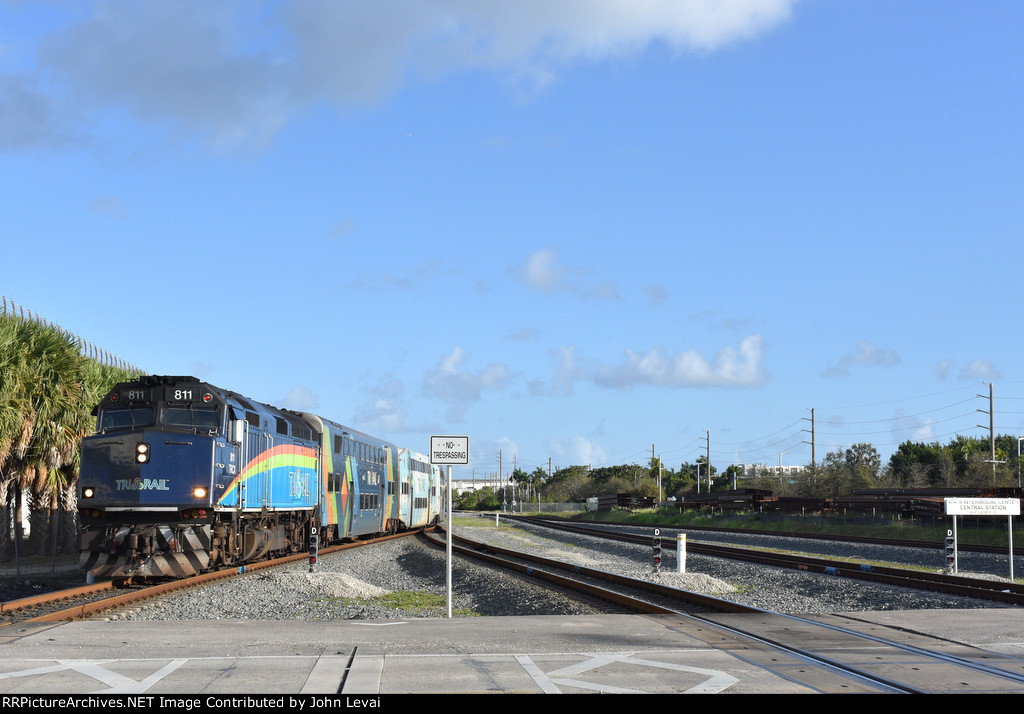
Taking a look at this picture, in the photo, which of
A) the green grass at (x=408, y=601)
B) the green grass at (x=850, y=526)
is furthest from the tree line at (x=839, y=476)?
the green grass at (x=408, y=601)

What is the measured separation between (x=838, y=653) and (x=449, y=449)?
280 inches

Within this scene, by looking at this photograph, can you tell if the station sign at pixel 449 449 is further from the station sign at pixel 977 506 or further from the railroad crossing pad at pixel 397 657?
the station sign at pixel 977 506

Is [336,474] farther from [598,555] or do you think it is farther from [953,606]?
[953,606]

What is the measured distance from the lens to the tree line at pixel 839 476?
2805 inches

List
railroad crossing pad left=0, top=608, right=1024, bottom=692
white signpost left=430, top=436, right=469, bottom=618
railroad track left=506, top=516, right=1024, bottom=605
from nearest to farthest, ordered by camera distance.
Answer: railroad crossing pad left=0, top=608, right=1024, bottom=692 < white signpost left=430, top=436, right=469, bottom=618 < railroad track left=506, top=516, right=1024, bottom=605

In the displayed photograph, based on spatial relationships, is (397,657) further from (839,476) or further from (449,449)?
(839,476)

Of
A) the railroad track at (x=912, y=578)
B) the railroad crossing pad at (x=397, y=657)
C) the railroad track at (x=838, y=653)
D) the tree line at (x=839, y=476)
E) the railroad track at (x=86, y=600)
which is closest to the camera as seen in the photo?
the railroad crossing pad at (x=397, y=657)

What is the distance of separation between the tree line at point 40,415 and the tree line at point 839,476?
46.9m

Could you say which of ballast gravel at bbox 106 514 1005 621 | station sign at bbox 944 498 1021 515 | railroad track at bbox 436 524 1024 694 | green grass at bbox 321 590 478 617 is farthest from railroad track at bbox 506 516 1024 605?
green grass at bbox 321 590 478 617

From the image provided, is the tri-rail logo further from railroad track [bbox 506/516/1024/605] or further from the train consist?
railroad track [bbox 506/516/1024/605]

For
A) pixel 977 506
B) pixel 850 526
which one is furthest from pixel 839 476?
pixel 977 506

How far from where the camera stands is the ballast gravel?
52.9ft

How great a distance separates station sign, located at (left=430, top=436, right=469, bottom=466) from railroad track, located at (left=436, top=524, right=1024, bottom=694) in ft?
12.5

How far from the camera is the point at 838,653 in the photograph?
1025cm
